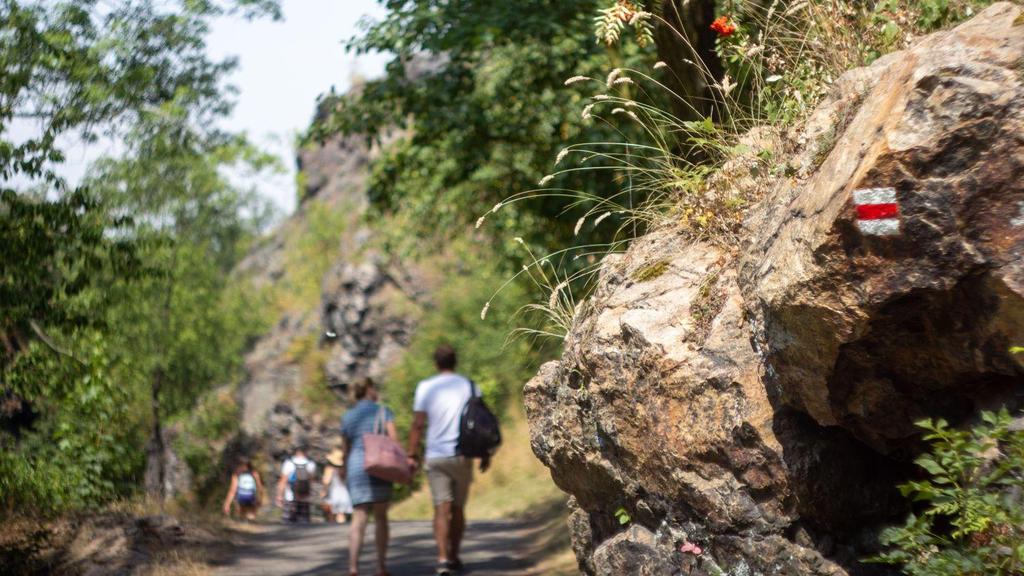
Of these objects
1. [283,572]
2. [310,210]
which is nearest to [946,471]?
[283,572]

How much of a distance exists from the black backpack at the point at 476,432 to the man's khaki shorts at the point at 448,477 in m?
0.12

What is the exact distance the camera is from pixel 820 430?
5277mm

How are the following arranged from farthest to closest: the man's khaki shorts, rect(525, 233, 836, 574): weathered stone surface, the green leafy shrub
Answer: the green leafy shrub → the man's khaki shorts → rect(525, 233, 836, 574): weathered stone surface

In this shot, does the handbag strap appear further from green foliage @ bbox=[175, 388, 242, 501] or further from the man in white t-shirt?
green foliage @ bbox=[175, 388, 242, 501]

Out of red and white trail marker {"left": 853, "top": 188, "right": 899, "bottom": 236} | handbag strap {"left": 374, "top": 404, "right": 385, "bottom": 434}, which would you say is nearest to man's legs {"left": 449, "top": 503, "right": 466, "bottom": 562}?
handbag strap {"left": 374, "top": 404, "right": 385, "bottom": 434}

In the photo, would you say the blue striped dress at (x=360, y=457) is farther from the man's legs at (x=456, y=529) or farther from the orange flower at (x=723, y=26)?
the orange flower at (x=723, y=26)

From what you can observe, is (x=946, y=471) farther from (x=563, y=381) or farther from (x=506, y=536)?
(x=506, y=536)

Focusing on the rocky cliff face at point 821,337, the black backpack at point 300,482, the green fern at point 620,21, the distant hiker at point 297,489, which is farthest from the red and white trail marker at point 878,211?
the black backpack at point 300,482

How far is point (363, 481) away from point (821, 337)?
5.69m

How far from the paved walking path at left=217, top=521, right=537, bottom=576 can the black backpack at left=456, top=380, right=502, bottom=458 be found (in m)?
1.34

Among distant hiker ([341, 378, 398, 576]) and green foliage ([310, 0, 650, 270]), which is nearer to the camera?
distant hiker ([341, 378, 398, 576])

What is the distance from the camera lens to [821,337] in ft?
15.6

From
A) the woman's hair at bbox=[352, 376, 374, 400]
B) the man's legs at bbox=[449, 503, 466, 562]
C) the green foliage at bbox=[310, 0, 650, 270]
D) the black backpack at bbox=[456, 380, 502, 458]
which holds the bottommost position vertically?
the man's legs at bbox=[449, 503, 466, 562]

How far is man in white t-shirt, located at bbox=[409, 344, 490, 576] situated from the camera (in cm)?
957
